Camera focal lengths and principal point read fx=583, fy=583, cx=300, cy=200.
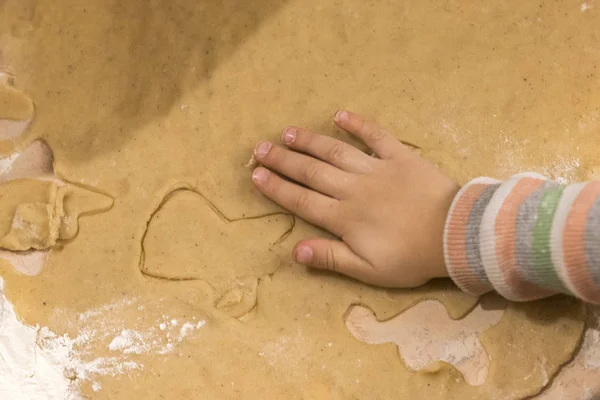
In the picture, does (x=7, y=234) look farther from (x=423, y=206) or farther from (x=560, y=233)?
(x=560, y=233)

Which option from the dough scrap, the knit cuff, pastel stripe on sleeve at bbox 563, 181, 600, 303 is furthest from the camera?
the dough scrap

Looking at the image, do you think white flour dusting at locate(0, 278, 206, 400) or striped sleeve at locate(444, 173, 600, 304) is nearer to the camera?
striped sleeve at locate(444, 173, 600, 304)

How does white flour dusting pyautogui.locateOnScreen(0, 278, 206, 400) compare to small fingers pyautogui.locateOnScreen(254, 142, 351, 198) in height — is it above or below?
below

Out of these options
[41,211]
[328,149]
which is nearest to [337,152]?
[328,149]

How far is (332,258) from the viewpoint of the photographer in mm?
1021

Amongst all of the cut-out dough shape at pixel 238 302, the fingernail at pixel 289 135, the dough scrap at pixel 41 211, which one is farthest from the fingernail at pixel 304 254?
the dough scrap at pixel 41 211

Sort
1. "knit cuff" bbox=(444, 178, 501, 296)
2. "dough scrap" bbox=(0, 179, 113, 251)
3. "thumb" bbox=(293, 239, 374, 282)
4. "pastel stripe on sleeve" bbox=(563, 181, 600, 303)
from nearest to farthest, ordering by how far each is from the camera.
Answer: "pastel stripe on sleeve" bbox=(563, 181, 600, 303) → "knit cuff" bbox=(444, 178, 501, 296) → "thumb" bbox=(293, 239, 374, 282) → "dough scrap" bbox=(0, 179, 113, 251)

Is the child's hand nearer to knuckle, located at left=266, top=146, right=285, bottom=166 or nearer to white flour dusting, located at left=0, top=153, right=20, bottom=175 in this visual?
knuckle, located at left=266, top=146, right=285, bottom=166

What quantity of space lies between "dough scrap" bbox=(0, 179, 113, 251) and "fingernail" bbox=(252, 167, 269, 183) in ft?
0.97

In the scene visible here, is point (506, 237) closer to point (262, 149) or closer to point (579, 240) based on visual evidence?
point (579, 240)

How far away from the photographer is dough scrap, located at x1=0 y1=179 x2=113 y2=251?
1.12 m

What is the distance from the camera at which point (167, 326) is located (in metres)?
1.07

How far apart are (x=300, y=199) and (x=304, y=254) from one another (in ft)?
0.34

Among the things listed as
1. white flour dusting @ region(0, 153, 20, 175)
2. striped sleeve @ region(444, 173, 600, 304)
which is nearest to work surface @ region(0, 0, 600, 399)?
white flour dusting @ region(0, 153, 20, 175)
